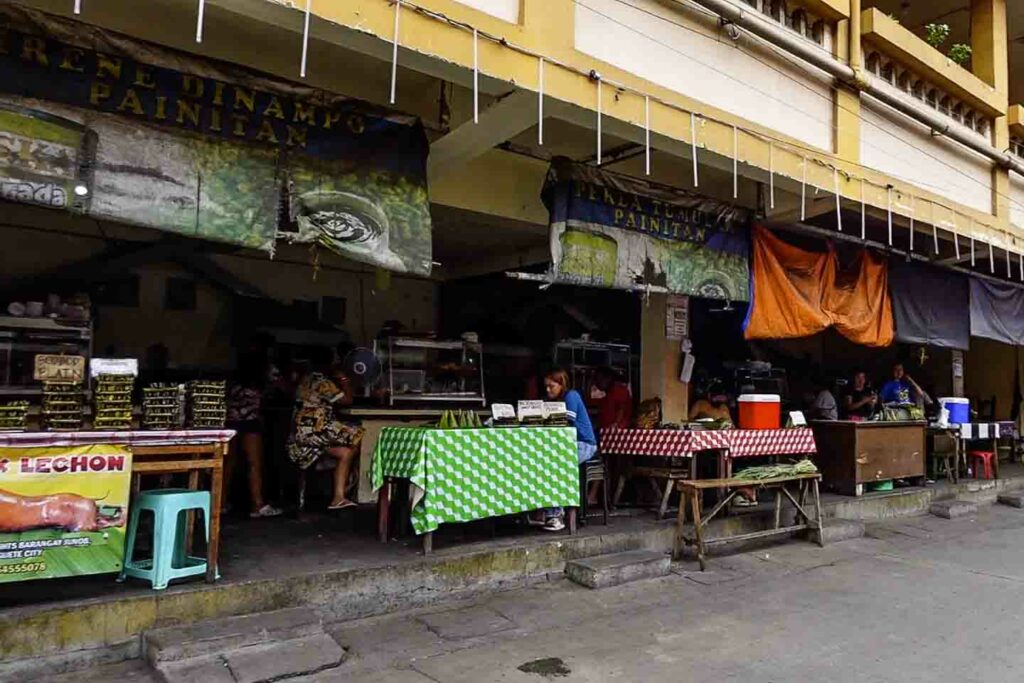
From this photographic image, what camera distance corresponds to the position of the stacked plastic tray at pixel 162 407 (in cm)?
480

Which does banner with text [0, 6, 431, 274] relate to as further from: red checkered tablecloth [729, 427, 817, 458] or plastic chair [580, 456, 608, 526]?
red checkered tablecloth [729, 427, 817, 458]

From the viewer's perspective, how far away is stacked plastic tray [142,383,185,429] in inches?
189

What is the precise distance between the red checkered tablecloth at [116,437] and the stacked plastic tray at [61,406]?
0.92 feet

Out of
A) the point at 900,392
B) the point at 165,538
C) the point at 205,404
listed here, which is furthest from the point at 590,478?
the point at 900,392

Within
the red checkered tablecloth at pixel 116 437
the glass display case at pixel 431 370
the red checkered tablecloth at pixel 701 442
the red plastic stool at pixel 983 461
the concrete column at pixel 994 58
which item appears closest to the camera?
the red checkered tablecloth at pixel 116 437

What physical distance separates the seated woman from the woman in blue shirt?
2.04 meters

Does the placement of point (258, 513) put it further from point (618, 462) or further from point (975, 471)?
point (975, 471)

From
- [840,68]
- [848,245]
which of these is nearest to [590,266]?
[840,68]

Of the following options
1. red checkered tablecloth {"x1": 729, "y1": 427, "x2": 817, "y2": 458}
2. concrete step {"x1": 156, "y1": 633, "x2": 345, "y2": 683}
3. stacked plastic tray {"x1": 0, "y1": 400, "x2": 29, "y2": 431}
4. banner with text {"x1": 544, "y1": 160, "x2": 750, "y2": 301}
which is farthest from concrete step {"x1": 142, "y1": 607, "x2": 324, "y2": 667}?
red checkered tablecloth {"x1": 729, "y1": 427, "x2": 817, "y2": 458}

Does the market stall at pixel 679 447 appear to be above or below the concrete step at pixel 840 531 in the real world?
above

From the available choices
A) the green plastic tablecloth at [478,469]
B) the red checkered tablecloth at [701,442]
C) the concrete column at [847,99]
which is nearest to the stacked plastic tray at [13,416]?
the green plastic tablecloth at [478,469]

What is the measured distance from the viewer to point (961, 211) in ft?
31.7

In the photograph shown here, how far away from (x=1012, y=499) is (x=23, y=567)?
504 inches

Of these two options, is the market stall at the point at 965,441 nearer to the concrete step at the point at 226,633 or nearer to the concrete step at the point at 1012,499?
the concrete step at the point at 1012,499
